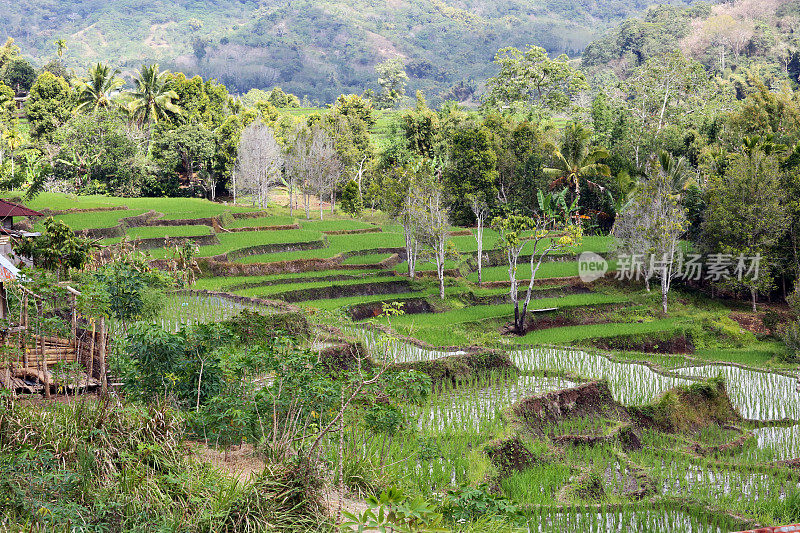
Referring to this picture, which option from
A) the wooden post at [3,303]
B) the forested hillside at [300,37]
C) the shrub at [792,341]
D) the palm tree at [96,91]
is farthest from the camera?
the forested hillside at [300,37]

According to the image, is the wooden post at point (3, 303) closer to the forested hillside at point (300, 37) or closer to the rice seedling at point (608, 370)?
the rice seedling at point (608, 370)

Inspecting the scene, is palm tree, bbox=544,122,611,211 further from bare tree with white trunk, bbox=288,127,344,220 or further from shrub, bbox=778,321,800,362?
shrub, bbox=778,321,800,362

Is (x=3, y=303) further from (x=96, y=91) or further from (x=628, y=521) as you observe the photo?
(x=96, y=91)

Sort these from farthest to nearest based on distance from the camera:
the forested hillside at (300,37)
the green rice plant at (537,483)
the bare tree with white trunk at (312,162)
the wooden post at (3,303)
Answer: the forested hillside at (300,37)
the bare tree with white trunk at (312,162)
the wooden post at (3,303)
the green rice plant at (537,483)

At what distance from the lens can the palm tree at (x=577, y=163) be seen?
34.8 meters

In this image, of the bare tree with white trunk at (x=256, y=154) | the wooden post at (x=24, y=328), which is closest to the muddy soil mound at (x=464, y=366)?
the wooden post at (x=24, y=328)

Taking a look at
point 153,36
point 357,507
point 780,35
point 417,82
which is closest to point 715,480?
point 357,507

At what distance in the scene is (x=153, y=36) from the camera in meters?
152

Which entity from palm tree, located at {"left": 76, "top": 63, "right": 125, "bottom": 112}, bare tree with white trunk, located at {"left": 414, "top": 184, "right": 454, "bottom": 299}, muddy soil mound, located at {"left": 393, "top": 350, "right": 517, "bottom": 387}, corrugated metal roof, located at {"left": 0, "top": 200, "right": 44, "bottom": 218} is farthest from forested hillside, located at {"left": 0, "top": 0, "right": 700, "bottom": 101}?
muddy soil mound, located at {"left": 393, "top": 350, "right": 517, "bottom": 387}

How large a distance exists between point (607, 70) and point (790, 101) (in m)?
53.0

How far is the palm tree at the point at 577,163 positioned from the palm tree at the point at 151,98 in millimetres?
27136

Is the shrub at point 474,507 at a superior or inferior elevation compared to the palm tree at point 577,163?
inferior

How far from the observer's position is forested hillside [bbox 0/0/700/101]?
445 ft

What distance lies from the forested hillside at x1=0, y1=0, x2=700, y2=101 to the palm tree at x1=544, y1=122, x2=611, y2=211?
84.7 m
